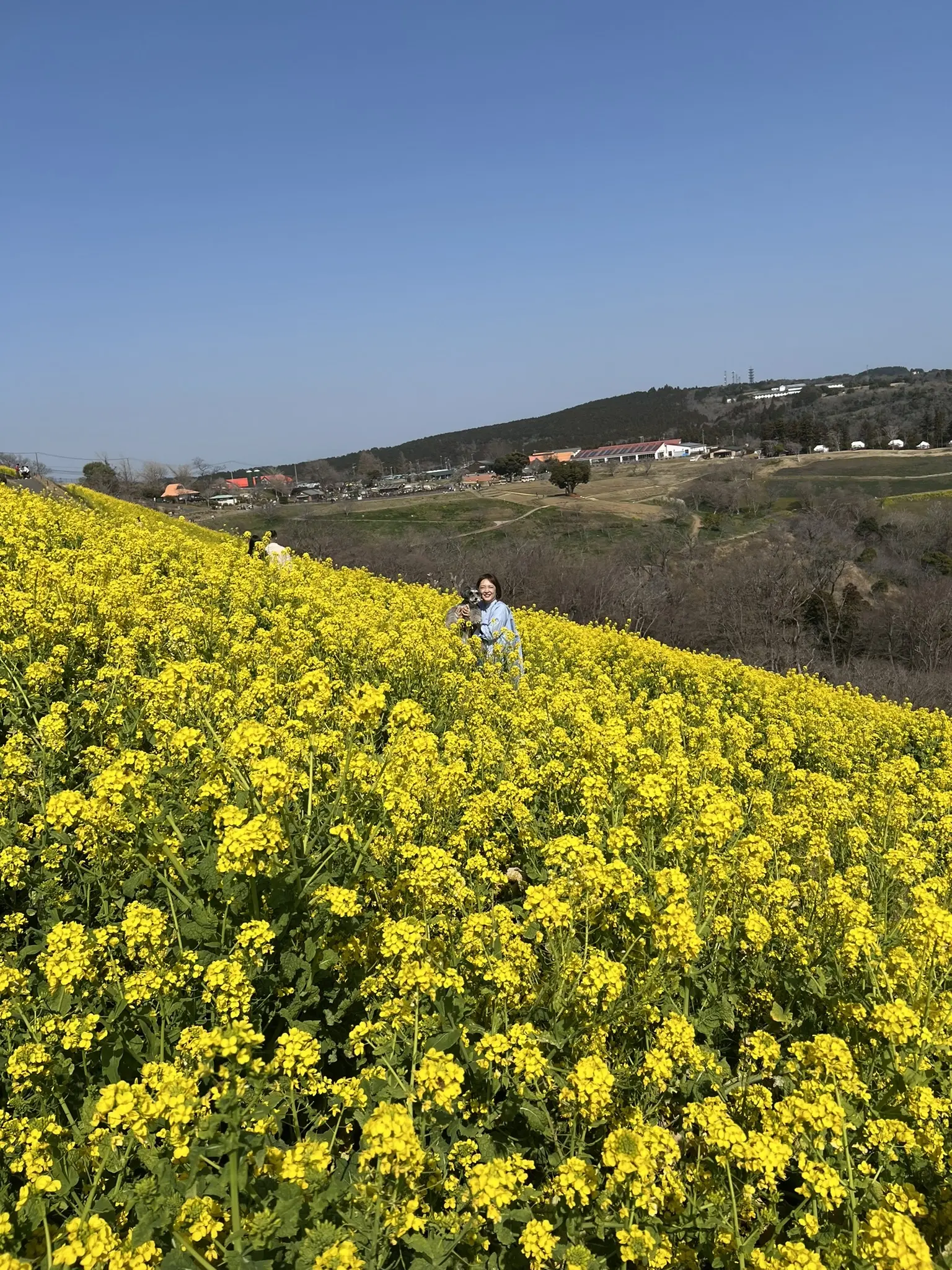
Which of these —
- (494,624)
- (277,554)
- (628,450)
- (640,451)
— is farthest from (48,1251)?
(628,450)

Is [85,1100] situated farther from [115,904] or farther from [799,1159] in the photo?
[799,1159]

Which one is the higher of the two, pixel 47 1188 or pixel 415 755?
pixel 415 755

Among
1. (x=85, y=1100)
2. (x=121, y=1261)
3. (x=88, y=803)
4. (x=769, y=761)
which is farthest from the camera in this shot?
(x=769, y=761)

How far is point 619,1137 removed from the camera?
2.78m

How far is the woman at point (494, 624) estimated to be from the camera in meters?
9.23

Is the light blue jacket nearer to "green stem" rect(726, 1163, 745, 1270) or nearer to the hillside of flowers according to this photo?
the hillside of flowers

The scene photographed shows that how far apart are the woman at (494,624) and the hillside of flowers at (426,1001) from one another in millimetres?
2981

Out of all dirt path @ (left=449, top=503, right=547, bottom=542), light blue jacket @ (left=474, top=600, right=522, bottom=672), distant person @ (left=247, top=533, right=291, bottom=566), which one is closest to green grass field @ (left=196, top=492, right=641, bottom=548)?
dirt path @ (left=449, top=503, right=547, bottom=542)

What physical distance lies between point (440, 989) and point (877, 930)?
9.48 ft

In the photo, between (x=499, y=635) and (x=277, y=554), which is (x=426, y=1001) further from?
(x=277, y=554)

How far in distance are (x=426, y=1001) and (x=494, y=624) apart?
21.7 feet

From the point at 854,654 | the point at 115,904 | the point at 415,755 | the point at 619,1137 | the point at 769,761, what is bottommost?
the point at 854,654

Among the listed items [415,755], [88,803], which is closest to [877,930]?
[415,755]

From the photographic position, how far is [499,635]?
952cm
